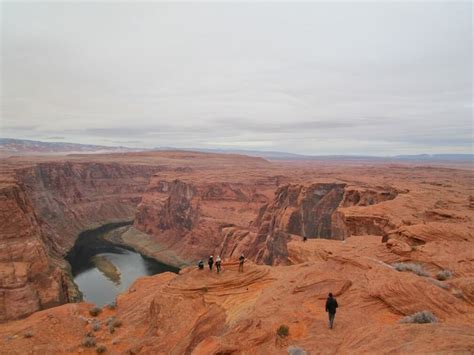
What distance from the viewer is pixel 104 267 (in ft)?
236

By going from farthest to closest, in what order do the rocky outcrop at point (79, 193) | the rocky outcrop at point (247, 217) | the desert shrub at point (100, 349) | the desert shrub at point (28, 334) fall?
1. the rocky outcrop at point (79, 193)
2. the rocky outcrop at point (247, 217)
3. the desert shrub at point (28, 334)
4. the desert shrub at point (100, 349)

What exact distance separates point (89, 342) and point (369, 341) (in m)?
18.7

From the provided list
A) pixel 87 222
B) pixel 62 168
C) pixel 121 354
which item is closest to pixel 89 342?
A: pixel 121 354

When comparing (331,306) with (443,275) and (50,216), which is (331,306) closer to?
(443,275)

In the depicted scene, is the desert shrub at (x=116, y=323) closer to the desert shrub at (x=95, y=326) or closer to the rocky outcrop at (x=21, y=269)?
the desert shrub at (x=95, y=326)

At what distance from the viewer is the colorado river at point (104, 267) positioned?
58869 mm

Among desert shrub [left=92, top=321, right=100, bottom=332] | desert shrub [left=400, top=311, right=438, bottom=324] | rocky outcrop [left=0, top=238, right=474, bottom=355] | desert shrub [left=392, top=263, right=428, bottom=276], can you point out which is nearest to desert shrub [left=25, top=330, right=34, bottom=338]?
rocky outcrop [left=0, top=238, right=474, bottom=355]

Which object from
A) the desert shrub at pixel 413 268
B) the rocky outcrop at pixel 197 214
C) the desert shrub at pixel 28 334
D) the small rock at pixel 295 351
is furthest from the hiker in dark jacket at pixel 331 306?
the rocky outcrop at pixel 197 214

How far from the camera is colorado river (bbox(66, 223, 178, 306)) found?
5887cm

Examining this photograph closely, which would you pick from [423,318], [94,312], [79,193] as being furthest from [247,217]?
[423,318]

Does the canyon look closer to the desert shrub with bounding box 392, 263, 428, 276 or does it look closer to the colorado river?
the desert shrub with bounding box 392, 263, 428, 276

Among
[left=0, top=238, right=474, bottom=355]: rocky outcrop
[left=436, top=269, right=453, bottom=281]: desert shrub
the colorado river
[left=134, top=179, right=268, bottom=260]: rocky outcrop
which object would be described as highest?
[left=436, top=269, right=453, bottom=281]: desert shrub

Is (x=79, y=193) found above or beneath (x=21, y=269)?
above

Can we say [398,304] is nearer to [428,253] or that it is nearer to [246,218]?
[428,253]
